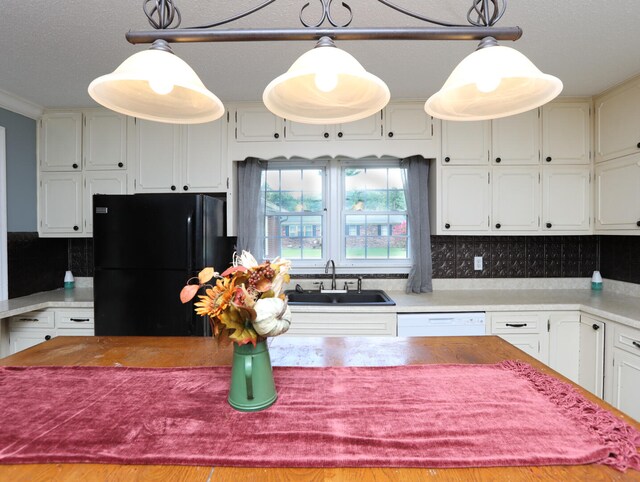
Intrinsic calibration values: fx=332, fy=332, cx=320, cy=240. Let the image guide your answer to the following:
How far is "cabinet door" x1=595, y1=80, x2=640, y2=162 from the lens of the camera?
7.52 ft

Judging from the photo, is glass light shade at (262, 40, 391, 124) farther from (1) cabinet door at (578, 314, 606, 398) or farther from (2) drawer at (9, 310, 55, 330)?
(2) drawer at (9, 310, 55, 330)

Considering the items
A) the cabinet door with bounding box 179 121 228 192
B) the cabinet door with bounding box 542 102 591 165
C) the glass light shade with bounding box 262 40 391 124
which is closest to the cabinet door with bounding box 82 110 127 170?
the cabinet door with bounding box 179 121 228 192

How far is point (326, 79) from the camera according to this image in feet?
2.54

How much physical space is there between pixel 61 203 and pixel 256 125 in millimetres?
1760

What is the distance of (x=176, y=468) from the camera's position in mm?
697

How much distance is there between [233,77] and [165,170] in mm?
973

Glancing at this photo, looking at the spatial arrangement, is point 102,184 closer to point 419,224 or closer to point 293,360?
point 293,360

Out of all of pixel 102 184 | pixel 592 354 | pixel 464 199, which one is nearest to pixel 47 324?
pixel 102 184

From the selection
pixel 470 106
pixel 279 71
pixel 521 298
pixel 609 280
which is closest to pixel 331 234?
pixel 279 71

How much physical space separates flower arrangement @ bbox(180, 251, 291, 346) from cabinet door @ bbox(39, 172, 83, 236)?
2.59m

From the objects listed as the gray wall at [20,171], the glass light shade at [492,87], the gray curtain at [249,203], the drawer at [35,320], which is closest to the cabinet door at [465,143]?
the gray curtain at [249,203]

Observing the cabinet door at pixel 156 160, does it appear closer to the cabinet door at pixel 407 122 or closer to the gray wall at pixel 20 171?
the gray wall at pixel 20 171

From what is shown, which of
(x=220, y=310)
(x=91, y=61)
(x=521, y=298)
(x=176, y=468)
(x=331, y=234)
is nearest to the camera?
(x=176, y=468)

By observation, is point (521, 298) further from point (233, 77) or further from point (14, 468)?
point (14, 468)
